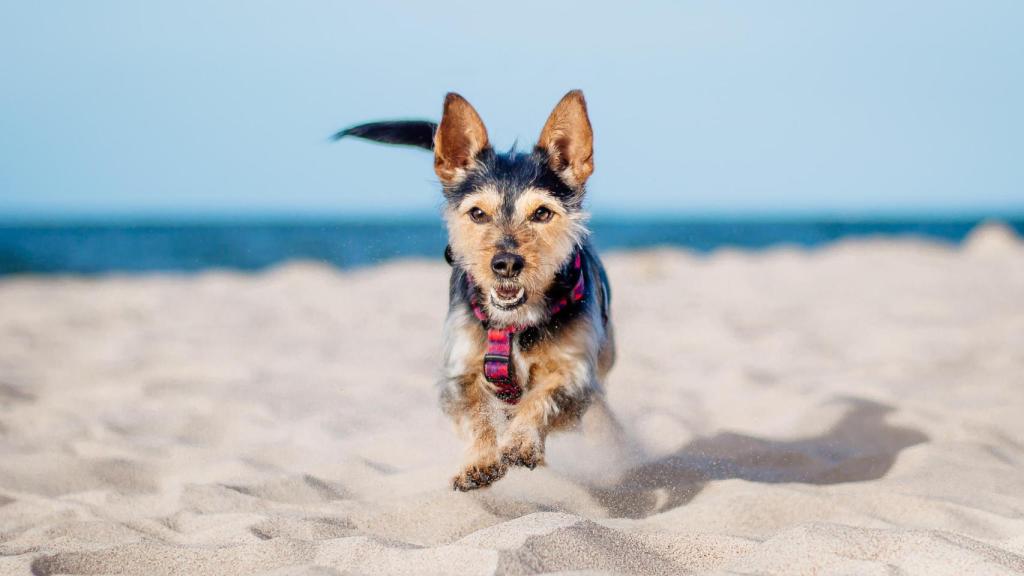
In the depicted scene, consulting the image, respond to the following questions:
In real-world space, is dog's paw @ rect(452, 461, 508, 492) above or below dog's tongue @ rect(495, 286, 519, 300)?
below

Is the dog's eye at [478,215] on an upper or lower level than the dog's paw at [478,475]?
upper

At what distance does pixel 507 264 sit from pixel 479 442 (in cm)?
69

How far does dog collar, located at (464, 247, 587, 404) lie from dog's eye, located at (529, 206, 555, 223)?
203mm

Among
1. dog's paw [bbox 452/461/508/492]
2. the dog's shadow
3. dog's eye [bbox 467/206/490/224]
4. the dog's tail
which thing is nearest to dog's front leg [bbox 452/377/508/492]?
dog's paw [bbox 452/461/508/492]

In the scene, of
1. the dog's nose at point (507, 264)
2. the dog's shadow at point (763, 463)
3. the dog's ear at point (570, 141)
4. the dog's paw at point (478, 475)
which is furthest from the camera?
the dog's ear at point (570, 141)

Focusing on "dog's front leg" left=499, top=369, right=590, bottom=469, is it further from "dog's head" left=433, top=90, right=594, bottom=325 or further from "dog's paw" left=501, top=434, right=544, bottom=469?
"dog's head" left=433, top=90, right=594, bottom=325

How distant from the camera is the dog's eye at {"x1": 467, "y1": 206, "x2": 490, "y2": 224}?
3855mm

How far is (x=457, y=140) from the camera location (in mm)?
4051

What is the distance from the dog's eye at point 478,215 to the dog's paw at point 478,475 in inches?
41.0

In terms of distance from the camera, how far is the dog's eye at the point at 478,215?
386 centimetres

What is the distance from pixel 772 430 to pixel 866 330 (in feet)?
13.3

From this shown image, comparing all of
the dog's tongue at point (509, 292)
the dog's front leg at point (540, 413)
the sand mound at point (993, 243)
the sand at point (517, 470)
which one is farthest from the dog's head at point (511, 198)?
the sand mound at point (993, 243)

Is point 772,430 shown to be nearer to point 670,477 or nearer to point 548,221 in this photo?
point 670,477

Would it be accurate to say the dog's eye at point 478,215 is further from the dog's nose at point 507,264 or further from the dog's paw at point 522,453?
the dog's paw at point 522,453
